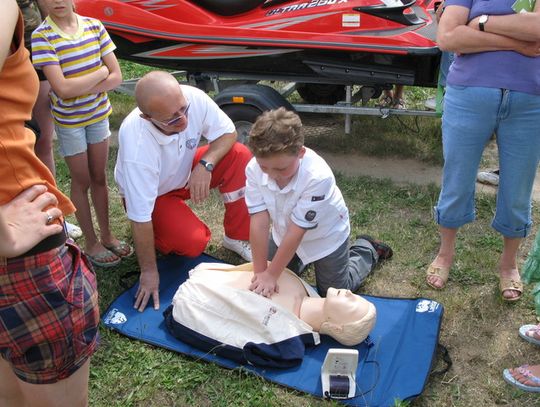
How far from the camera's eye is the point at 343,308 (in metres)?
2.73

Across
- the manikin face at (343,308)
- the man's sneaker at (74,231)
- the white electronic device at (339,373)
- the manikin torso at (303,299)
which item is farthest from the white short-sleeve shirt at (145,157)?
the white electronic device at (339,373)

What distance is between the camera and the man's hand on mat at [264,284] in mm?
2865

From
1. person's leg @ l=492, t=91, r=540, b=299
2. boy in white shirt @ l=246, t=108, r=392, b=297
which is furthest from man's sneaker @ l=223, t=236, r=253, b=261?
person's leg @ l=492, t=91, r=540, b=299

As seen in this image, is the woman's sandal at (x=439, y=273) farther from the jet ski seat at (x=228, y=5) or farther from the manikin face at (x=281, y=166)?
the jet ski seat at (x=228, y=5)

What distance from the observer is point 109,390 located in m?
2.72

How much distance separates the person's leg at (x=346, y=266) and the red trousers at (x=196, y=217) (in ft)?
2.16

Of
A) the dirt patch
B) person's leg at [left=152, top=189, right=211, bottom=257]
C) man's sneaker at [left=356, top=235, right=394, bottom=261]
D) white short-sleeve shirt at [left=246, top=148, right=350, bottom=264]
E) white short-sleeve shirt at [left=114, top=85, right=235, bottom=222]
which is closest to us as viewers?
white short-sleeve shirt at [left=246, top=148, right=350, bottom=264]

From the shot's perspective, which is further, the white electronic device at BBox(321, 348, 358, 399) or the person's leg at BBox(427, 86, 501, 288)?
the person's leg at BBox(427, 86, 501, 288)

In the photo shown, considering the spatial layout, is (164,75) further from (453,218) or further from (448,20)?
(453,218)

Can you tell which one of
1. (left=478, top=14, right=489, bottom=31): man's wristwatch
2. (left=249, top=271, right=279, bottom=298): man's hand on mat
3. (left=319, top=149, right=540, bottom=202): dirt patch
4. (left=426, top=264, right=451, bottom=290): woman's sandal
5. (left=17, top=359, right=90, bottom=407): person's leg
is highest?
(left=478, top=14, right=489, bottom=31): man's wristwatch

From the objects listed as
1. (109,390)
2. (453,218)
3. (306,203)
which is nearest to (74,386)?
(109,390)

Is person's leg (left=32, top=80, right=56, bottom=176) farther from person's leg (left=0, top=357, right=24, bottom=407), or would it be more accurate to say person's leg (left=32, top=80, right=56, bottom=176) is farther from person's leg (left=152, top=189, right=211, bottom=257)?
person's leg (left=0, top=357, right=24, bottom=407)

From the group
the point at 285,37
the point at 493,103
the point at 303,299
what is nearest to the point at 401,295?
the point at 303,299

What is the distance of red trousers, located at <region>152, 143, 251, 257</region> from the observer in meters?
3.39
